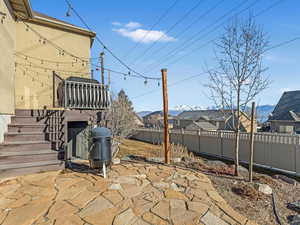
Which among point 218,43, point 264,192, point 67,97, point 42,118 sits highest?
point 218,43

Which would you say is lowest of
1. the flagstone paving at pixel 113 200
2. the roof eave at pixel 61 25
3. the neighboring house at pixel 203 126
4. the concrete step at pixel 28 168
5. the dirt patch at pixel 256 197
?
the neighboring house at pixel 203 126

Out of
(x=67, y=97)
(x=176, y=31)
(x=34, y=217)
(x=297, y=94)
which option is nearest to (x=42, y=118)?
(x=67, y=97)

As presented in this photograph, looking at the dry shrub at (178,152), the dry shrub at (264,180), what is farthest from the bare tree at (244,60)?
the dry shrub at (178,152)

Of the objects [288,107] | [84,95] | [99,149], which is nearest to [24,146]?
[99,149]

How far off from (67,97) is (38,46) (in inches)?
158

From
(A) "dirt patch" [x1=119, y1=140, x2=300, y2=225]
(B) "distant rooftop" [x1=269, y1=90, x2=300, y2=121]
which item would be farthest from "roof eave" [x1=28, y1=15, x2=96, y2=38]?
(B) "distant rooftop" [x1=269, y1=90, x2=300, y2=121]

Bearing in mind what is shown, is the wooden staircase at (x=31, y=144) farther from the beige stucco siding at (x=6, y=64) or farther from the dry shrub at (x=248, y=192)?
the dry shrub at (x=248, y=192)

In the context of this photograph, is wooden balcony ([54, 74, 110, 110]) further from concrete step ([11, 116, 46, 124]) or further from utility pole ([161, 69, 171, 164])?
utility pole ([161, 69, 171, 164])

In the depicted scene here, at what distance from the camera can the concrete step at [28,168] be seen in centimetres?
369

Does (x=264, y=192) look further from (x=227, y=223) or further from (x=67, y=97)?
(x=67, y=97)

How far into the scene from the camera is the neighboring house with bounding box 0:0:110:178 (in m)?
4.27

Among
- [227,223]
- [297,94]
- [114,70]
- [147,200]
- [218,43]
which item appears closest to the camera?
[227,223]

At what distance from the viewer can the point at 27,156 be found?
4.04 m

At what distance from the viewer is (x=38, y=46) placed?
7734 mm
